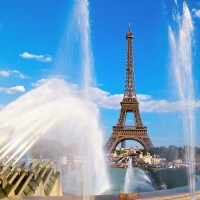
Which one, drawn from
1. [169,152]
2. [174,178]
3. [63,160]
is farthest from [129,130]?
[174,178]

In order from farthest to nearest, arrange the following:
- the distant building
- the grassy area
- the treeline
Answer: the treeline, the distant building, the grassy area

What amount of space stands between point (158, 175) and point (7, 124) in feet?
72.6

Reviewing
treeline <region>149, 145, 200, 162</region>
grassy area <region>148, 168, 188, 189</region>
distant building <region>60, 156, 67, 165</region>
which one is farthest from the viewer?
treeline <region>149, 145, 200, 162</region>

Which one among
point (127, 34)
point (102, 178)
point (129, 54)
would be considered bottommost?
point (102, 178)

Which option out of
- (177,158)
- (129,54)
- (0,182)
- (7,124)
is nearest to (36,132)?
(7,124)

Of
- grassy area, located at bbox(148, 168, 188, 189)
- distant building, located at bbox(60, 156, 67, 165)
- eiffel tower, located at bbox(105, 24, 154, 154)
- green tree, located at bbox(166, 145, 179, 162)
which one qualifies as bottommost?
grassy area, located at bbox(148, 168, 188, 189)

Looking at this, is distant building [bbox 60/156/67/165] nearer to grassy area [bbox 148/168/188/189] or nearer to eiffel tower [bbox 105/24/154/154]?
eiffel tower [bbox 105/24/154/154]

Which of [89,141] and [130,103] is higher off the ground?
[130,103]

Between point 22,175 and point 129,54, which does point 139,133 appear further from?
point 22,175

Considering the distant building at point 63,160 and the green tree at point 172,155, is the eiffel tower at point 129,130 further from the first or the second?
the distant building at point 63,160

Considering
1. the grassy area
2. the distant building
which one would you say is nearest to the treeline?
the distant building

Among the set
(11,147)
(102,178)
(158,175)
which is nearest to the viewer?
(11,147)

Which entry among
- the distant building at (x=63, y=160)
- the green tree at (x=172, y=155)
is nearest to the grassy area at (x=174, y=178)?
the distant building at (x=63, y=160)

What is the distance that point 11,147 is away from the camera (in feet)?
70.7
